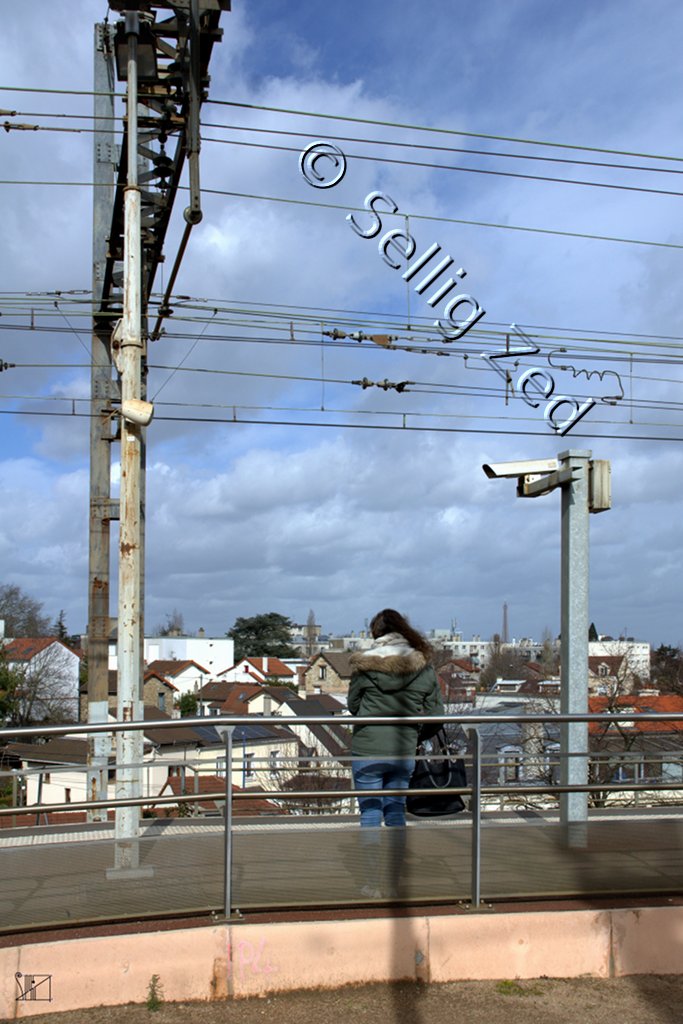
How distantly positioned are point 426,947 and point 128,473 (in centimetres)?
388

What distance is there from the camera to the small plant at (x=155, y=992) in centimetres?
482

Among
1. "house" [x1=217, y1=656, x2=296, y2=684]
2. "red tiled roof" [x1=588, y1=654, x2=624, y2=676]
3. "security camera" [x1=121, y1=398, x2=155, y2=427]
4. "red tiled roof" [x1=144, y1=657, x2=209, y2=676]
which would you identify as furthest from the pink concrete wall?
"red tiled roof" [x1=144, y1=657, x2=209, y2=676]

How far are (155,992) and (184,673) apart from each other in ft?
281

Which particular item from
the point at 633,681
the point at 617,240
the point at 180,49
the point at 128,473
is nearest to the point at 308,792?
the point at 128,473

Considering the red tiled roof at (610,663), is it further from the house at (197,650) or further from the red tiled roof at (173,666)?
the house at (197,650)

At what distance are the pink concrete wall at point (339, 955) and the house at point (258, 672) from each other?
77.8 metres

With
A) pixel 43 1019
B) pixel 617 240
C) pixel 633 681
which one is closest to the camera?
pixel 43 1019

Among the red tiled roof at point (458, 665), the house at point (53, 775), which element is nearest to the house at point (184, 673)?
the red tiled roof at point (458, 665)

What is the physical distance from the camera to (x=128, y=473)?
736 cm

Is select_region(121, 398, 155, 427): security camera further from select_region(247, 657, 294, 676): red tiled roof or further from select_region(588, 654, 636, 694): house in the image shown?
select_region(247, 657, 294, 676): red tiled roof

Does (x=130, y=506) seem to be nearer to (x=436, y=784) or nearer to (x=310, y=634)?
(x=436, y=784)

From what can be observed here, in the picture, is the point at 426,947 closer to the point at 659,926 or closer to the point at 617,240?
the point at 659,926

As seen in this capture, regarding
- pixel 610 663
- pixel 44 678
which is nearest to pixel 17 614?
pixel 44 678

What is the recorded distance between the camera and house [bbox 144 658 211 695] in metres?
85.3
